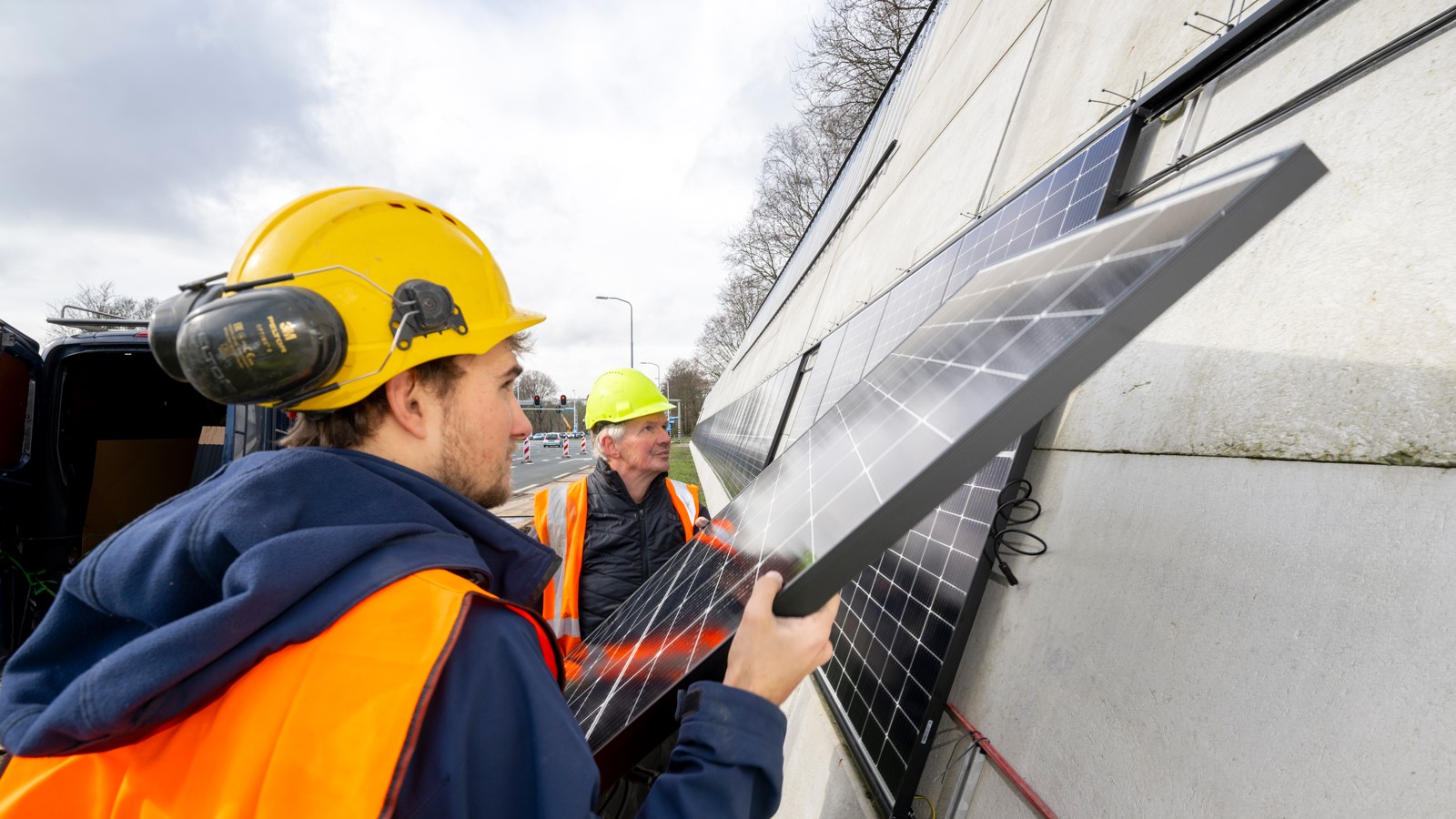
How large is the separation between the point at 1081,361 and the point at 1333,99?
140 cm

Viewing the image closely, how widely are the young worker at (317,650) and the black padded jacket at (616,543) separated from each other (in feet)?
7.08

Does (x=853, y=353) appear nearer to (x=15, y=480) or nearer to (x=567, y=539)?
(x=567, y=539)

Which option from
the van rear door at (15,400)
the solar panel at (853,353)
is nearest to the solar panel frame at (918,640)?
the solar panel at (853,353)

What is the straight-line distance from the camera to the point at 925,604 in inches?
76.6

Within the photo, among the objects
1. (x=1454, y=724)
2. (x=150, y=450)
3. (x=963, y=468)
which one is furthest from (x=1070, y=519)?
Answer: (x=150, y=450)

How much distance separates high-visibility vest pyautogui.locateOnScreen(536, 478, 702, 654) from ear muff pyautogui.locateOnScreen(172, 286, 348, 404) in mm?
2147

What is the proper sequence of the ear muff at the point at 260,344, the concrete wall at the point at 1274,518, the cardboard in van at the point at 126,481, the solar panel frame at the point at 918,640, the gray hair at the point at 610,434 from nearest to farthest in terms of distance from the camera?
the concrete wall at the point at 1274,518 → the ear muff at the point at 260,344 → the solar panel frame at the point at 918,640 → the gray hair at the point at 610,434 → the cardboard in van at the point at 126,481

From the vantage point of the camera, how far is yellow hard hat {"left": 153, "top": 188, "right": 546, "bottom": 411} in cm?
127

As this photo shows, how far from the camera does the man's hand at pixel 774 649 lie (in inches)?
43.9

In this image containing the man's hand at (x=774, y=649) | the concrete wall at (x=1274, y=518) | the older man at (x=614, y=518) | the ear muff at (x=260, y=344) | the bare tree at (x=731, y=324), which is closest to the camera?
the concrete wall at (x=1274, y=518)

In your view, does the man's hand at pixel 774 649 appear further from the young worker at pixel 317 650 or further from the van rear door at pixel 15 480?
the van rear door at pixel 15 480

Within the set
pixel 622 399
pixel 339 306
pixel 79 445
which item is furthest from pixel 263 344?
pixel 79 445

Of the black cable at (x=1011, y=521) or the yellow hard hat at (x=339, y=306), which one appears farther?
the black cable at (x=1011, y=521)

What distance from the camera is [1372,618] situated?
3.33 feet
